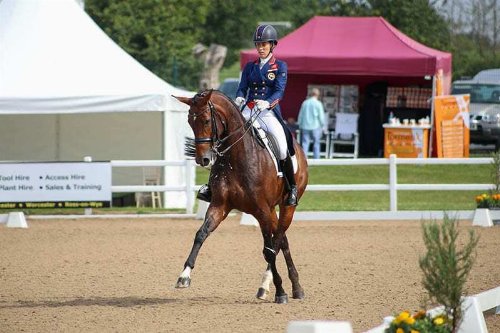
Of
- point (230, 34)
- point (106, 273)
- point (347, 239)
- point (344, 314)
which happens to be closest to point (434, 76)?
point (347, 239)

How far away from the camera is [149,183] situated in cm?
1986

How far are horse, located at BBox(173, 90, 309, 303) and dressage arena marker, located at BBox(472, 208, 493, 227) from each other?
735 cm

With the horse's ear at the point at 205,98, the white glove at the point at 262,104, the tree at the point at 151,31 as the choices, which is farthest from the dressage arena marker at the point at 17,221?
the tree at the point at 151,31

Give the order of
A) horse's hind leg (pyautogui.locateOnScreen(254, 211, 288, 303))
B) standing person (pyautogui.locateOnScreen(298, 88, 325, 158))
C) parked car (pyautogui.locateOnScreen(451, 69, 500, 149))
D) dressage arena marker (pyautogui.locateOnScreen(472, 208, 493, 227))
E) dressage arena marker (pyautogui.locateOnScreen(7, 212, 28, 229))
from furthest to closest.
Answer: parked car (pyautogui.locateOnScreen(451, 69, 500, 149)) → standing person (pyautogui.locateOnScreen(298, 88, 325, 158)) → dressage arena marker (pyautogui.locateOnScreen(7, 212, 28, 229)) → dressage arena marker (pyautogui.locateOnScreen(472, 208, 493, 227)) → horse's hind leg (pyautogui.locateOnScreen(254, 211, 288, 303))

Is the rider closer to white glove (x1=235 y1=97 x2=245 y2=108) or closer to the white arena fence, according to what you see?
white glove (x1=235 y1=97 x2=245 y2=108)

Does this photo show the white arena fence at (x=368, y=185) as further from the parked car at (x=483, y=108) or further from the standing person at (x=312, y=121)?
the parked car at (x=483, y=108)

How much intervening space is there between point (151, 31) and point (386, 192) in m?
15.1

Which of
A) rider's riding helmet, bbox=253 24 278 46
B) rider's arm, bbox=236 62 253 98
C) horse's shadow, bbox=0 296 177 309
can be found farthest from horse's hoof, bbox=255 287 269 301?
rider's riding helmet, bbox=253 24 278 46

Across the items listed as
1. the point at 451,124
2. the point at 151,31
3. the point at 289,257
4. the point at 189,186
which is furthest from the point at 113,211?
Result: the point at 151,31

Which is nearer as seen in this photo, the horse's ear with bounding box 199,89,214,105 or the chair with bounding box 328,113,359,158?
the horse's ear with bounding box 199,89,214,105

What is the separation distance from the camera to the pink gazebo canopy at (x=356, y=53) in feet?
81.2

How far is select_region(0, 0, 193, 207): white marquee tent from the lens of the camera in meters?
18.0

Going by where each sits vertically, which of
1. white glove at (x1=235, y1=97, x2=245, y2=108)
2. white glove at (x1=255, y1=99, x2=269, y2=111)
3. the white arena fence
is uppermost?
white glove at (x1=235, y1=97, x2=245, y2=108)

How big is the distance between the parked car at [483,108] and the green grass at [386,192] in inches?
94.5
